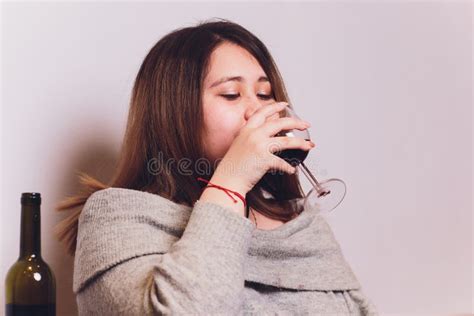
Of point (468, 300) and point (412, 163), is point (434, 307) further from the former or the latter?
point (412, 163)

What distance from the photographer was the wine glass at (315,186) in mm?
1114

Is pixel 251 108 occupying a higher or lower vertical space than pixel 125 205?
higher

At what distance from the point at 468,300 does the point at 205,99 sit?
0.91m

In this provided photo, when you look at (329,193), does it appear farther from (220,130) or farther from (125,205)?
(125,205)

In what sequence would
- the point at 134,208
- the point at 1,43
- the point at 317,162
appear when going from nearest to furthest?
the point at 134,208
the point at 1,43
the point at 317,162

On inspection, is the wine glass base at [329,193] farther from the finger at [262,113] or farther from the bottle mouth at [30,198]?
the bottle mouth at [30,198]

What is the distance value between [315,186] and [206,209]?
305 mm

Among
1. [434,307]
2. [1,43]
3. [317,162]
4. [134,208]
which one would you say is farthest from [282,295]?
[1,43]

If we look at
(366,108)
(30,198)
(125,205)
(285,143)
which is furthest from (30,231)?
(366,108)

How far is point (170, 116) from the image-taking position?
1.20m

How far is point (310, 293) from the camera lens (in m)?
1.15

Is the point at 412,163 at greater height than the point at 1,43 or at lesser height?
lesser

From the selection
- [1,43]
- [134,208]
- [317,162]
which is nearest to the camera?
[134,208]

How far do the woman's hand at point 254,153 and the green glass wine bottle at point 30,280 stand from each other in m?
0.38
